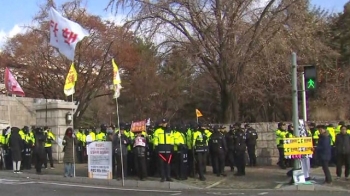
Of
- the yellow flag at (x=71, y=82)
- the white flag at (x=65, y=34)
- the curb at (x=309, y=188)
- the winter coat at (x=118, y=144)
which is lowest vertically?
the curb at (x=309, y=188)

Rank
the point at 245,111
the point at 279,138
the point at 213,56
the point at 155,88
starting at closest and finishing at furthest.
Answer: the point at 279,138
the point at 213,56
the point at 155,88
the point at 245,111

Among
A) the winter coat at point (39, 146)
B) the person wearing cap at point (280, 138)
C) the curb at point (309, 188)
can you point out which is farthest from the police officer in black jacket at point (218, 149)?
the winter coat at point (39, 146)

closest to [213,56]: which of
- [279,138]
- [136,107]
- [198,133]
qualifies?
[279,138]

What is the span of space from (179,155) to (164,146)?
83cm

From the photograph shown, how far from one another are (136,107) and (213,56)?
16971 mm

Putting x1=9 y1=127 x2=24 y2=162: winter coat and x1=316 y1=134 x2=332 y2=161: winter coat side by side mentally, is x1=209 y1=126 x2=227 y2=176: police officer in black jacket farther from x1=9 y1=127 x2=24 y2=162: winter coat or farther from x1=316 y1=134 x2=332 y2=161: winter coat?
x1=9 y1=127 x2=24 y2=162: winter coat

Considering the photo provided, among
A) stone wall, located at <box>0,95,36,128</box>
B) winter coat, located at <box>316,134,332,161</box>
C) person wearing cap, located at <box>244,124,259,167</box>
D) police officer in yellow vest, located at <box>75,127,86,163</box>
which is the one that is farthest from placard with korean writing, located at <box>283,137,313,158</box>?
stone wall, located at <box>0,95,36,128</box>

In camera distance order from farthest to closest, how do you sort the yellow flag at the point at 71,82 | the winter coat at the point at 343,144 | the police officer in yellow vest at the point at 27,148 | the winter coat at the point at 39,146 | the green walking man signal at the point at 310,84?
the police officer in yellow vest at the point at 27,148 → the winter coat at the point at 39,146 → the yellow flag at the point at 71,82 → the winter coat at the point at 343,144 → the green walking man signal at the point at 310,84

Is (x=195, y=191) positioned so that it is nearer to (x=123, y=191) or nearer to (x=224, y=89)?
(x=123, y=191)

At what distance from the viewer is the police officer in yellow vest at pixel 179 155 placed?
1617 cm

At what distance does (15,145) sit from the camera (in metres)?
19.9

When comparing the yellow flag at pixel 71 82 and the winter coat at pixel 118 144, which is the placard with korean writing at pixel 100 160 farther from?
the yellow flag at pixel 71 82

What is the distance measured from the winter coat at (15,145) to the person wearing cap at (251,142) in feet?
28.0

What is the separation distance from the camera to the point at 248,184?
1543 centimetres
